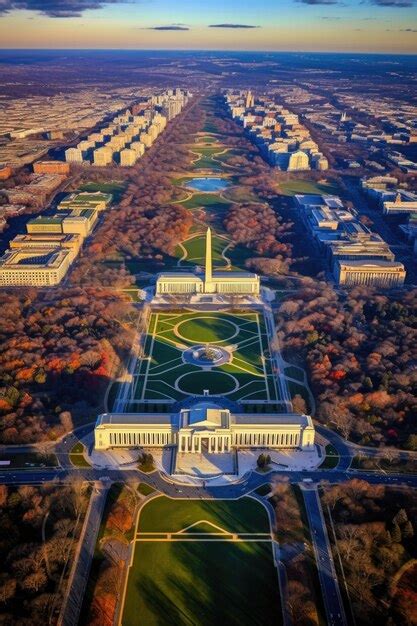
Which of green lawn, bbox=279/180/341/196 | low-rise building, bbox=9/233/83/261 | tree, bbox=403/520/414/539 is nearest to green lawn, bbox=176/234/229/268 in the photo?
low-rise building, bbox=9/233/83/261

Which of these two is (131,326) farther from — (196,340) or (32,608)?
(32,608)

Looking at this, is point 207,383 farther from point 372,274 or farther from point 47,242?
point 47,242

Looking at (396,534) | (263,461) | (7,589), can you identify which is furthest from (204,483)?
(7,589)

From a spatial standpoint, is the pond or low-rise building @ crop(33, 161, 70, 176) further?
low-rise building @ crop(33, 161, 70, 176)

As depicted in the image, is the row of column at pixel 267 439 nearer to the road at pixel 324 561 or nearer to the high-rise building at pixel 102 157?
the road at pixel 324 561

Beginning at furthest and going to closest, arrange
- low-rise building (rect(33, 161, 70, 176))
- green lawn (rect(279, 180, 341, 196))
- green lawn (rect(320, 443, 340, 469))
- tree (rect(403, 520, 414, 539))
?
low-rise building (rect(33, 161, 70, 176))
green lawn (rect(279, 180, 341, 196))
green lawn (rect(320, 443, 340, 469))
tree (rect(403, 520, 414, 539))

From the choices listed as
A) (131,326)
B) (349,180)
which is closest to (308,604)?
(131,326)

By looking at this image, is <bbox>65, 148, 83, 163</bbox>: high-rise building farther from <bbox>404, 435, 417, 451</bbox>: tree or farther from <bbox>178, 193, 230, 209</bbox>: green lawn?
<bbox>404, 435, 417, 451</bbox>: tree

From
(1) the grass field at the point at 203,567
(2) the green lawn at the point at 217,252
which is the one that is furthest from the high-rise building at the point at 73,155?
(1) the grass field at the point at 203,567
